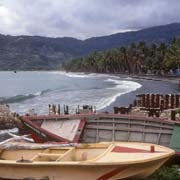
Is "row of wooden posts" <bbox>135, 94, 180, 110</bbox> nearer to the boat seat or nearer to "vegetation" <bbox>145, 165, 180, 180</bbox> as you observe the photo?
"vegetation" <bbox>145, 165, 180, 180</bbox>

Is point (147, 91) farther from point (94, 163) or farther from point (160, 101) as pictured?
point (94, 163)

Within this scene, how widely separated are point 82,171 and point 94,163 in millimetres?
487

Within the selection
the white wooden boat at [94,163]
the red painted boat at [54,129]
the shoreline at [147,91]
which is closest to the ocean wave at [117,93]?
the shoreline at [147,91]

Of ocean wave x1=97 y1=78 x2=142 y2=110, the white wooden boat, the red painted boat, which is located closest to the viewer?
the white wooden boat

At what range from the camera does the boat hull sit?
45.7 feet

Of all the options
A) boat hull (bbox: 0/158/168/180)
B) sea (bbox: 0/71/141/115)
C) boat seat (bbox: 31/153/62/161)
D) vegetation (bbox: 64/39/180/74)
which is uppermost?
vegetation (bbox: 64/39/180/74)

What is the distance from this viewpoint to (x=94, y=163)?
45.1 ft

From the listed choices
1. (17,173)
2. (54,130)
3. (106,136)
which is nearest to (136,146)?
(17,173)

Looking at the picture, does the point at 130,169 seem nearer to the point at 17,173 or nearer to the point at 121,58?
the point at 17,173

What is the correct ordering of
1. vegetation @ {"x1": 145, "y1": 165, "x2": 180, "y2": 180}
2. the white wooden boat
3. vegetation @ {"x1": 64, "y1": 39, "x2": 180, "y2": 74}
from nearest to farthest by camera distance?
the white wooden boat < vegetation @ {"x1": 145, "y1": 165, "x2": 180, "y2": 180} < vegetation @ {"x1": 64, "y1": 39, "x2": 180, "y2": 74}

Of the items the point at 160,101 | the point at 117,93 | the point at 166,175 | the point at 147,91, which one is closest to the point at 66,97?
the point at 117,93

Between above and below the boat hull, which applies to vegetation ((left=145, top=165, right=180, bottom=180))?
below

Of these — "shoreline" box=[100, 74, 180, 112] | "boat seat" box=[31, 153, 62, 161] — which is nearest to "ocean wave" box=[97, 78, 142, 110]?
"shoreline" box=[100, 74, 180, 112]

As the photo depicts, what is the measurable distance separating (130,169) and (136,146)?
1.31m
